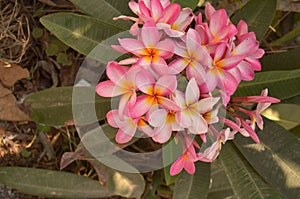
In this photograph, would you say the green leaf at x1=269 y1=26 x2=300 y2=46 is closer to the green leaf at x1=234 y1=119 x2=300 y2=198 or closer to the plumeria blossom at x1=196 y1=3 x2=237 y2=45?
the green leaf at x1=234 y1=119 x2=300 y2=198

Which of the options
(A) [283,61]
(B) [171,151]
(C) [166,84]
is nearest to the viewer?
(C) [166,84]

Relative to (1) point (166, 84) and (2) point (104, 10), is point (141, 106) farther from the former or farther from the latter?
(2) point (104, 10)

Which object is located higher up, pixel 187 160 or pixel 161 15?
pixel 161 15

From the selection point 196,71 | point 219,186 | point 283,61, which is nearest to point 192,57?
point 196,71

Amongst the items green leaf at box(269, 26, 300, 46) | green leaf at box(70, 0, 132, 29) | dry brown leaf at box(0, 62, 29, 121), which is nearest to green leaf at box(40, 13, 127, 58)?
green leaf at box(70, 0, 132, 29)

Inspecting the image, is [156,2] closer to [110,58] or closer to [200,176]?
[110,58]

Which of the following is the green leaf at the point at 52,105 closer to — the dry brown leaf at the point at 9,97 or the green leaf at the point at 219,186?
the dry brown leaf at the point at 9,97

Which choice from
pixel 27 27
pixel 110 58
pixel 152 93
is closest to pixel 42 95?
pixel 110 58
